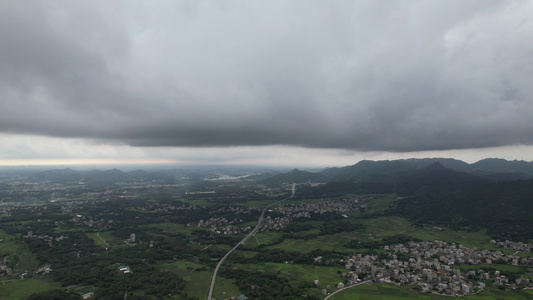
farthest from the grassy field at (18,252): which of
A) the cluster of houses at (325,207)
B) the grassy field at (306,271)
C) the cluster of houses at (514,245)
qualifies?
the cluster of houses at (514,245)

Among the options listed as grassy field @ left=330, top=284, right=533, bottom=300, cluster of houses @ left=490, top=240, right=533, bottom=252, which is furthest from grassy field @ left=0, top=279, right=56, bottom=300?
cluster of houses @ left=490, top=240, right=533, bottom=252

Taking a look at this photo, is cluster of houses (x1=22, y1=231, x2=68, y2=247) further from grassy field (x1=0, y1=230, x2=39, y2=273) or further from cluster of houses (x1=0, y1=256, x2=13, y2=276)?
cluster of houses (x1=0, y1=256, x2=13, y2=276)

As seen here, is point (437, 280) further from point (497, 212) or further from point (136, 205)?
point (136, 205)

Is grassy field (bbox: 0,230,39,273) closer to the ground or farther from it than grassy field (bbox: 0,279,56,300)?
closer to the ground

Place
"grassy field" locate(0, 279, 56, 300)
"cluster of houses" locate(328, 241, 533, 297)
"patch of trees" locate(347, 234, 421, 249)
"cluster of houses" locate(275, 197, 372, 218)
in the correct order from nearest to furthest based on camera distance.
Answer: "grassy field" locate(0, 279, 56, 300)
"cluster of houses" locate(328, 241, 533, 297)
"patch of trees" locate(347, 234, 421, 249)
"cluster of houses" locate(275, 197, 372, 218)

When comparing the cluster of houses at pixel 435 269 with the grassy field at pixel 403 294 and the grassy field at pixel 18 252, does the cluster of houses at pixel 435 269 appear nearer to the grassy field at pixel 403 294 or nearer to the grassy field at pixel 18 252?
the grassy field at pixel 403 294

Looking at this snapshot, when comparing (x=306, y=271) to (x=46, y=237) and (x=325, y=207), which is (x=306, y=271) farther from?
(x=325, y=207)

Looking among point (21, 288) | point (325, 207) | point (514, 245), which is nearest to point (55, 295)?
point (21, 288)

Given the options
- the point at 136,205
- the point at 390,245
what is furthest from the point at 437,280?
the point at 136,205
